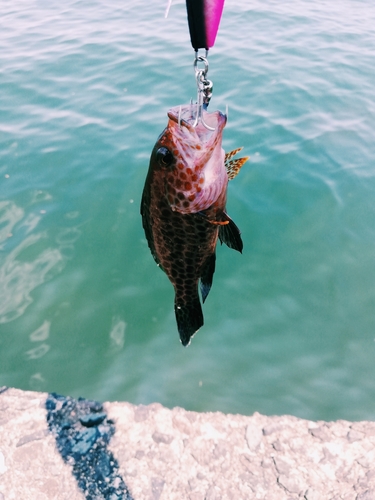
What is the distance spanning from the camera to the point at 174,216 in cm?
248

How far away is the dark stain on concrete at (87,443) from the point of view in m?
4.10

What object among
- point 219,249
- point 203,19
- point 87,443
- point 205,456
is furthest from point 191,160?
point 219,249

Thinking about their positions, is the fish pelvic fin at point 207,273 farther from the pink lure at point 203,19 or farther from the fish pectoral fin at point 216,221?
the pink lure at point 203,19

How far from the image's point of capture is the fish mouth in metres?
2.16

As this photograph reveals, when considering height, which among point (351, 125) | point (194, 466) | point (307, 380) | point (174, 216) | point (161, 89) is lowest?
point (307, 380)

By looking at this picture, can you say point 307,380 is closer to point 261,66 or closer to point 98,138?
point 98,138

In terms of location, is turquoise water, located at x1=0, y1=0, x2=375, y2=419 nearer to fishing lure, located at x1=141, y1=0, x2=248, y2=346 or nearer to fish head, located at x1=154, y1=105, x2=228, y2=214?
fishing lure, located at x1=141, y1=0, x2=248, y2=346

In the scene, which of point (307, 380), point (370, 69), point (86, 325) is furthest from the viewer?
point (370, 69)

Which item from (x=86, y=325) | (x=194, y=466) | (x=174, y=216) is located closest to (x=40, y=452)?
(x=194, y=466)

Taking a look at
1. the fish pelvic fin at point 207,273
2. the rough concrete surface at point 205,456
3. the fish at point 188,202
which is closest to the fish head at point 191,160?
the fish at point 188,202

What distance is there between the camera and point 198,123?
2.16m

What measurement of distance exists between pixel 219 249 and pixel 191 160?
16.3 ft

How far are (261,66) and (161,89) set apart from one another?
11.2ft

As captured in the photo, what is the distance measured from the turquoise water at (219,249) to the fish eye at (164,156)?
3867 mm
